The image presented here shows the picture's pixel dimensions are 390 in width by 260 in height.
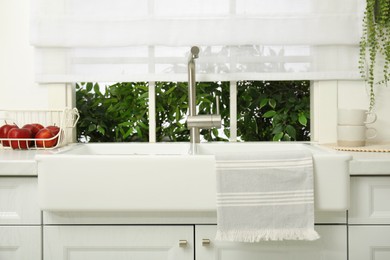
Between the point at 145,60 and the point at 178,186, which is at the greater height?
the point at 145,60

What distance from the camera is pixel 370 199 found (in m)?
1.44

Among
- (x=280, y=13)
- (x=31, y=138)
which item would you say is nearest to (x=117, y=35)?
(x=31, y=138)

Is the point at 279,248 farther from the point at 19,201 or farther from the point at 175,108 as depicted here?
the point at 175,108

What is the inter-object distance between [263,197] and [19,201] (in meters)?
0.74

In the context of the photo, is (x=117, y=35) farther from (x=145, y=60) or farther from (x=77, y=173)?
(x=77, y=173)

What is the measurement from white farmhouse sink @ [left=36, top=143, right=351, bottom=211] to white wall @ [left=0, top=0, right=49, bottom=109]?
0.80m

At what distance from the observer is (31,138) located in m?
1.86

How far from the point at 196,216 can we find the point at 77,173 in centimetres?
37

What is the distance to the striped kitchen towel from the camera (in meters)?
1.36

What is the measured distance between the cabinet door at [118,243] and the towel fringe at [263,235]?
13 centimetres

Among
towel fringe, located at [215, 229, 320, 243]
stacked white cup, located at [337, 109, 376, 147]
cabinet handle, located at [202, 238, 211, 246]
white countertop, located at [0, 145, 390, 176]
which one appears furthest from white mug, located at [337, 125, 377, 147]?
cabinet handle, located at [202, 238, 211, 246]

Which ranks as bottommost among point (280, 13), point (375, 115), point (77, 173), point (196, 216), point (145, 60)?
point (196, 216)

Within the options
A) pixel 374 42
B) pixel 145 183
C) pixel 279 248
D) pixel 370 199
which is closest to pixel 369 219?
pixel 370 199

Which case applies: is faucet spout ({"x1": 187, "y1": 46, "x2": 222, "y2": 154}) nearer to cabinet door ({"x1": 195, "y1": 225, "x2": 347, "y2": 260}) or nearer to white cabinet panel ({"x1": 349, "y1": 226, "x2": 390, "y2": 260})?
cabinet door ({"x1": 195, "y1": 225, "x2": 347, "y2": 260})
